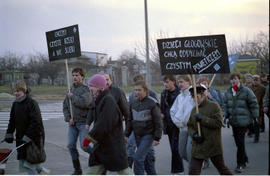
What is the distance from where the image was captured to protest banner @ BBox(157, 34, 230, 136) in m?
5.84

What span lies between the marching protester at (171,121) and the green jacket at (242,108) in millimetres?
1095

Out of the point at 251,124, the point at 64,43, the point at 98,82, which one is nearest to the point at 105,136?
the point at 98,82

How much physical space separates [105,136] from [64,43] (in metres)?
3.81

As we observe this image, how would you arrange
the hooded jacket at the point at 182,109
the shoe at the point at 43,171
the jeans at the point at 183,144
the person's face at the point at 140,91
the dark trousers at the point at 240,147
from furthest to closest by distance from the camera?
the dark trousers at the point at 240,147, the shoe at the point at 43,171, the jeans at the point at 183,144, the hooded jacket at the point at 182,109, the person's face at the point at 140,91

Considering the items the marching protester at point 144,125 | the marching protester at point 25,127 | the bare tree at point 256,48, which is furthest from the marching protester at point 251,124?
the bare tree at point 256,48

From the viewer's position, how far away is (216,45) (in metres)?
5.89

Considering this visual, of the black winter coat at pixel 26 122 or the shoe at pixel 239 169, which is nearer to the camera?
the black winter coat at pixel 26 122

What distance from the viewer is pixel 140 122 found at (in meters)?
5.77

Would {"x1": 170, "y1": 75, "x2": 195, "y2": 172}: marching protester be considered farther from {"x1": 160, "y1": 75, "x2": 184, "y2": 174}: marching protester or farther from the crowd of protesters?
{"x1": 160, "y1": 75, "x2": 184, "y2": 174}: marching protester

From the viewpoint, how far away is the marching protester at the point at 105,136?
4.50 m

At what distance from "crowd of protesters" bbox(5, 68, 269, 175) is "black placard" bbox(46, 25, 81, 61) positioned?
1136 mm

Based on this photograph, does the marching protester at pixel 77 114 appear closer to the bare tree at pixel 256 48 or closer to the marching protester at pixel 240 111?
the marching protester at pixel 240 111

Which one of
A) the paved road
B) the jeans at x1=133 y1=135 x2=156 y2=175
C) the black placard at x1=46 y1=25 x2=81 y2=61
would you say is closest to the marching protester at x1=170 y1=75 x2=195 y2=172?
the jeans at x1=133 y1=135 x2=156 y2=175

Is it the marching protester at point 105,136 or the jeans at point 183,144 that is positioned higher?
the marching protester at point 105,136
